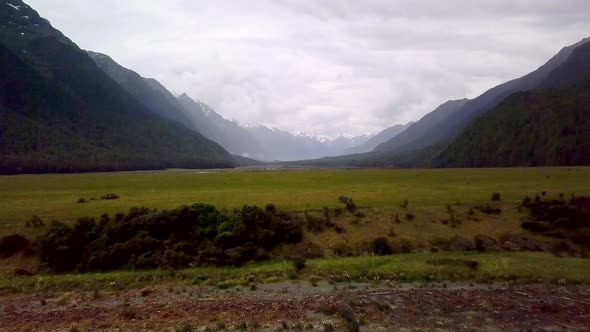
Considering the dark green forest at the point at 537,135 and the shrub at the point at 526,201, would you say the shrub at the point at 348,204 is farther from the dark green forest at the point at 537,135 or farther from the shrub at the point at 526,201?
the dark green forest at the point at 537,135

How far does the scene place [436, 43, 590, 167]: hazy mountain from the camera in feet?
473

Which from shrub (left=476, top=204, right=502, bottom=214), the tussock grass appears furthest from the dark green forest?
the tussock grass

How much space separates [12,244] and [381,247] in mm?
31559

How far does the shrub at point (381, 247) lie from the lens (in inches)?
1485

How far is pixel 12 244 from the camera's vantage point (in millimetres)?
37312

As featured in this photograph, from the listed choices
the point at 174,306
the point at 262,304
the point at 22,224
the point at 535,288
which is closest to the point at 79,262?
the point at 22,224

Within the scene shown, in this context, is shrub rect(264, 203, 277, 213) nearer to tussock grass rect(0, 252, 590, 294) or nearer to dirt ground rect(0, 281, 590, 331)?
tussock grass rect(0, 252, 590, 294)


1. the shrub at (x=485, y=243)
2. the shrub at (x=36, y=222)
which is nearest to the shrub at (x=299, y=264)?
the shrub at (x=485, y=243)

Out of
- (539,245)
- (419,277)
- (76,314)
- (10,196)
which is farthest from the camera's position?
(10,196)

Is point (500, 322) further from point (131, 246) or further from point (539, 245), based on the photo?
point (131, 246)

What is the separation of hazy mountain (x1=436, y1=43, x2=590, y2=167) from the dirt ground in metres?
132

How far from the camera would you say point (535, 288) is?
28.5m

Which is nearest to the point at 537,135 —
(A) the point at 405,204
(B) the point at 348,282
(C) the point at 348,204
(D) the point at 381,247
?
(A) the point at 405,204

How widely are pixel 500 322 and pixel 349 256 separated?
15.7 meters
